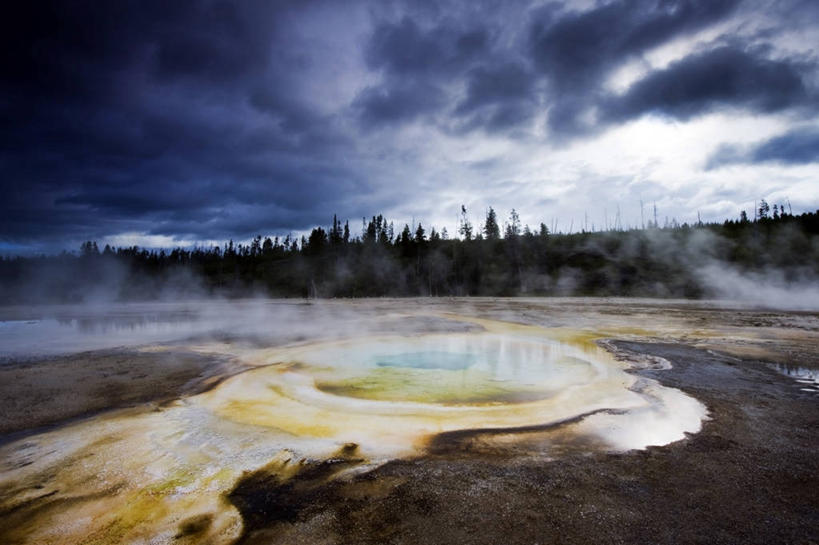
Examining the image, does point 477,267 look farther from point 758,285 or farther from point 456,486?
point 456,486

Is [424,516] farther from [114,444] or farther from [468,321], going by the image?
[468,321]

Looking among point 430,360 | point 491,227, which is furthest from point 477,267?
point 430,360

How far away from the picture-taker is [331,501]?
3.98 m

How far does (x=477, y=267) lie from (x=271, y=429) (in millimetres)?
62805

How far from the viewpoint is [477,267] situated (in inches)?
2645

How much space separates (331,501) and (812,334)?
835 inches

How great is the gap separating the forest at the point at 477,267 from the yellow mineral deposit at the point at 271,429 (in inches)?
1797

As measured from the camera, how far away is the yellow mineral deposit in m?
3.85

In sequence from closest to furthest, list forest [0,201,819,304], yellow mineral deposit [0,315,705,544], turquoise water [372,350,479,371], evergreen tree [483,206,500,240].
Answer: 1. yellow mineral deposit [0,315,705,544]
2. turquoise water [372,350,479,371]
3. forest [0,201,819,304]
4. evergreen tree [483,206,500,240]

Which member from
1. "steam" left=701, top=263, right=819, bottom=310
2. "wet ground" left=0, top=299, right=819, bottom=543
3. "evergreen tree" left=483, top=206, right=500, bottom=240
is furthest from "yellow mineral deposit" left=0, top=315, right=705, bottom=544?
"evergreen tree" left=483, top=206, right=500, bottom=240

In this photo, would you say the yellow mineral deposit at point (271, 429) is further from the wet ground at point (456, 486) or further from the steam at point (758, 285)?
the steam at point (758, 285)

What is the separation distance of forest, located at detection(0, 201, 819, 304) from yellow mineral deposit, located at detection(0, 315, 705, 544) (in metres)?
45.6

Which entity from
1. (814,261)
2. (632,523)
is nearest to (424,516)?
(632,523)

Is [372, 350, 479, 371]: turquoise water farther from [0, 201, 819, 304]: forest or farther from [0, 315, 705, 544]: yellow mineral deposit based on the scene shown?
[0, 201, 819, 304]: forest
